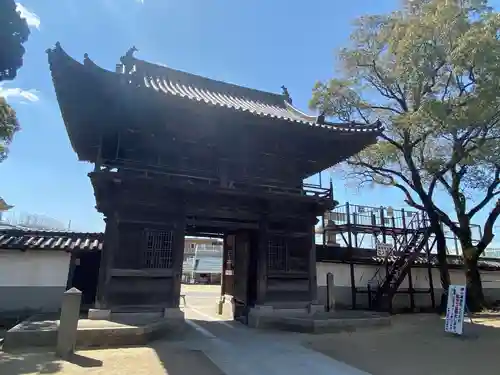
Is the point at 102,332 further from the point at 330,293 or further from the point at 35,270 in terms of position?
the point at 330,293

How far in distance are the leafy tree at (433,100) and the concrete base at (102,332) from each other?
1105cm

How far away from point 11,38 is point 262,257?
897cm

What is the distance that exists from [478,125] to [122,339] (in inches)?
577

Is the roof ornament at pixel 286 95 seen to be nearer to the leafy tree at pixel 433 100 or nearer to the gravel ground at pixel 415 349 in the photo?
the leafy tree at pixel 433 100

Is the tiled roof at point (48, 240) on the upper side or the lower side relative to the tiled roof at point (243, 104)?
lower

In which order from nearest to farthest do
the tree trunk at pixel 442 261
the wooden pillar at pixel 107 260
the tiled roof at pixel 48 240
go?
the wooden pillar at pixel 107 260
the tiled roof at pixel 48 240
the tree trunk at pixel 442 261

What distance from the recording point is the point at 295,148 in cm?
1212

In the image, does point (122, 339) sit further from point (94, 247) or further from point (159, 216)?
point (94, 247)

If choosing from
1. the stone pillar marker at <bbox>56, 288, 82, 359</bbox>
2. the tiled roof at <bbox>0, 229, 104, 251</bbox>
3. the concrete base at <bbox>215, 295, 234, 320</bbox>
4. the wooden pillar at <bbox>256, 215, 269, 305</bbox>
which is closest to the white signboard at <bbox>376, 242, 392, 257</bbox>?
the concrete base at <bbox>215, 295, 234, 320</bbox>

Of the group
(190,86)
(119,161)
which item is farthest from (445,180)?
(119,161)

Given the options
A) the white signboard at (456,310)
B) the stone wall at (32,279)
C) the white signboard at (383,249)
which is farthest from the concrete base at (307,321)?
the stone wall at (32,279)

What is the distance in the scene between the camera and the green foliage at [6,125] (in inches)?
509

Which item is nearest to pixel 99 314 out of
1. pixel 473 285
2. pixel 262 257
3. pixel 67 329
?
pixel 67 329

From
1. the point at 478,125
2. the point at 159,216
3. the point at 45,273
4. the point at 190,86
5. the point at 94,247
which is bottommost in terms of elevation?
the point at 45,273
